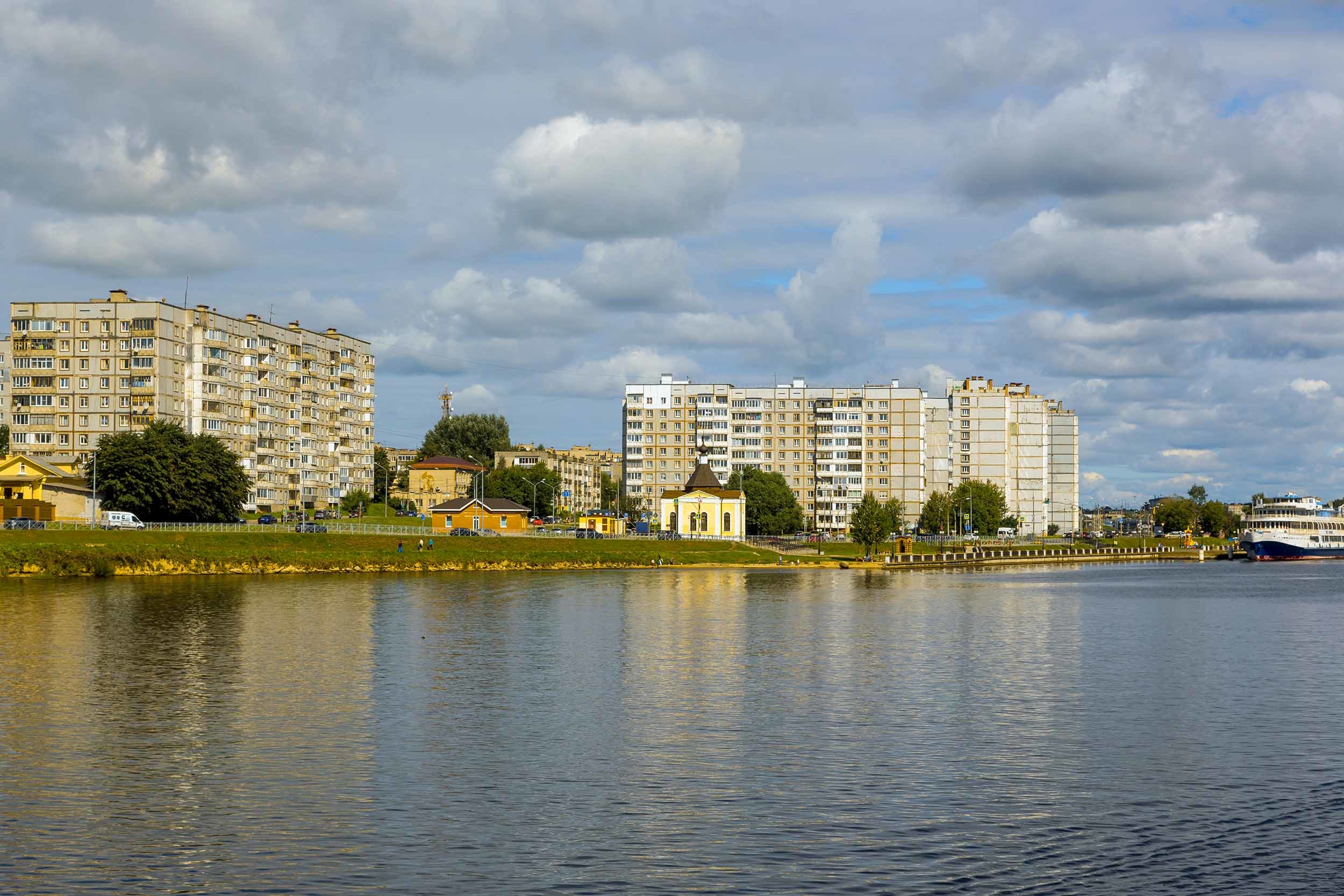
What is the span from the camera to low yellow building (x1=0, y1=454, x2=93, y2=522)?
137625 millimetres

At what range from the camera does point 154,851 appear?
87.2 feet

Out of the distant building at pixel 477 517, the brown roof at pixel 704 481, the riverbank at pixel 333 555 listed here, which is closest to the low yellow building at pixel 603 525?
the distant building at pixel 477 517

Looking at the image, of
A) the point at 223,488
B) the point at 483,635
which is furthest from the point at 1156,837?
the point at 223,488

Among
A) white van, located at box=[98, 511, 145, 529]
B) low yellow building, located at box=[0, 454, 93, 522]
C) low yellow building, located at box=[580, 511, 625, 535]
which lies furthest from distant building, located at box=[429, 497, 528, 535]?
white van, located at box=[98, 511, 145, 529]

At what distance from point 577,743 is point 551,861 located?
12135mm

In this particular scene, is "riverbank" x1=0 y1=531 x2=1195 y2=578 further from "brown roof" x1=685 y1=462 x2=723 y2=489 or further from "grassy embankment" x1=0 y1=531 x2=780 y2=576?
"brown roof" x1=685 y1=462 x2=723 y2=489

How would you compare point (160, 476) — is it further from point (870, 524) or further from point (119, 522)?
point (870, 524)

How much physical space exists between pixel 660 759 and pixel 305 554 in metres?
102

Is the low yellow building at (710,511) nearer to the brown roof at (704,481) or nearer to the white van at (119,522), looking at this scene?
the brown roof at (704,481)

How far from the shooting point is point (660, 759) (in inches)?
1421

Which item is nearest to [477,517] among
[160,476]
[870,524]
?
[160,476]

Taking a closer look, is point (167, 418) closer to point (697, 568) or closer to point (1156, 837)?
point (697, 568)

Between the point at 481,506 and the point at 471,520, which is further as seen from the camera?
the point at 481,506

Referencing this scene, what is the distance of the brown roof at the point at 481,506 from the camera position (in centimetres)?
17525
